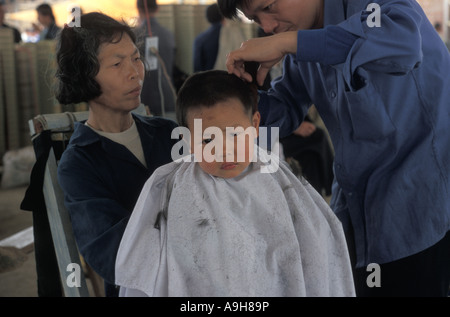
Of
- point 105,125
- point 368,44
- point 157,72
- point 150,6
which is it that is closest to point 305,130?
point 157,72

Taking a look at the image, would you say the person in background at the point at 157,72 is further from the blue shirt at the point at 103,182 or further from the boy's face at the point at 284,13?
the boy's face at the point at 284,13

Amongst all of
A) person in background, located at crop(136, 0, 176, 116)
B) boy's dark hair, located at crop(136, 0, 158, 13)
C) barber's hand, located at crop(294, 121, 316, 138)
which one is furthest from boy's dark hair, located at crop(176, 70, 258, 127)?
boy's dark hair, located at crop(136, 0, 158, 13)

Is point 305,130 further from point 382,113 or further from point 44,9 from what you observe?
point 44,9

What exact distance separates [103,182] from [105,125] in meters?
0.19

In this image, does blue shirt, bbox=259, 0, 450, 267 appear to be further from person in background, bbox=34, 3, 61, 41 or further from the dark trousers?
person in background, bbox=34, 3, 61, 41

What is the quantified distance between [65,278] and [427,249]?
916 millimetres

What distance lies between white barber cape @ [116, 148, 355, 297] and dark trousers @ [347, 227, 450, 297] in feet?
0.90

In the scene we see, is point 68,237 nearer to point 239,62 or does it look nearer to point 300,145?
point 239,62

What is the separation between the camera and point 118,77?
132cm

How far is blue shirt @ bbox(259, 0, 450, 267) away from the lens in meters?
1.00

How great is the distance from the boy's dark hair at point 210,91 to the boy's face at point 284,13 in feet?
0.55

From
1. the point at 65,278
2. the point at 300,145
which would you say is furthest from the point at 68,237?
the point at 300,145

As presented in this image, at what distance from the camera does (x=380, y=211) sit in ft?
3.94

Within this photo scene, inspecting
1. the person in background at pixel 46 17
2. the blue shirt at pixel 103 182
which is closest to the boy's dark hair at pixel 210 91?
the blue shirt at pixel 103 182
